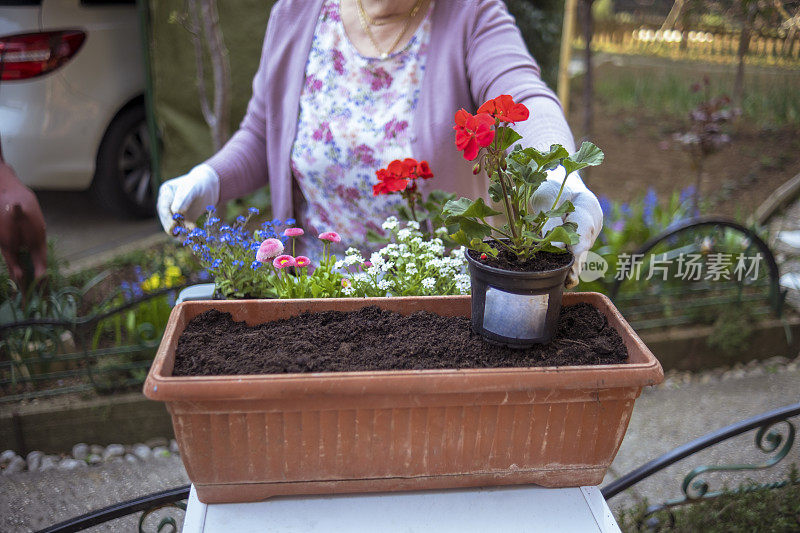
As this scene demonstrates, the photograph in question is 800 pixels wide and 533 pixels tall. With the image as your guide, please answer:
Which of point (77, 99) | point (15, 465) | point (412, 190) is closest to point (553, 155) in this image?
point (412, 190)

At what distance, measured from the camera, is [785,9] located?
133 inches

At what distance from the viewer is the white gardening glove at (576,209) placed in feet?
3.75

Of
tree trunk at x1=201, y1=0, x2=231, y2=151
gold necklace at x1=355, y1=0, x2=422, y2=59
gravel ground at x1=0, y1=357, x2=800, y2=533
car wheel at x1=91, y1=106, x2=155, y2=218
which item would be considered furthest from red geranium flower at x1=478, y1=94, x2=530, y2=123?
car wheel at x1=91, y1=106, x2=155, y2=218

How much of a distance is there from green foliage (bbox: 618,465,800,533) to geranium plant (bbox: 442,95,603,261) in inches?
50.1

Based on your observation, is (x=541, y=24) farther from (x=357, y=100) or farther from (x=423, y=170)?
(x=423, y=170)

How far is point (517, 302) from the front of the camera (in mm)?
1002

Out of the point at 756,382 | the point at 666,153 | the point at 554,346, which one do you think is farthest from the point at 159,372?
the point at 666,153

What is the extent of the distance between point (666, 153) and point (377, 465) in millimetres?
5823

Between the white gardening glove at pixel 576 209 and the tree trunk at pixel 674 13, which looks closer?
the white gardening glove at pixel 576 209

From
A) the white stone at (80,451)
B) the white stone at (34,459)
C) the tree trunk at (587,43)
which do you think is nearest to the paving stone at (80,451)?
the white stone at (80,451)

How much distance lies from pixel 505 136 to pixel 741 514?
1.69m

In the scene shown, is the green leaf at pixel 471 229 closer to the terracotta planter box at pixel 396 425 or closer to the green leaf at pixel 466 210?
the green leaf at pixel 466 210

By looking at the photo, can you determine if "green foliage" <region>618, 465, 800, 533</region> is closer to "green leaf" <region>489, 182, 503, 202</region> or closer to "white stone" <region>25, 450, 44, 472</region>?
"green leaf" <region>489, 182, 503, 202</region>

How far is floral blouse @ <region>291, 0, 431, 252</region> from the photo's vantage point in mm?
1696
